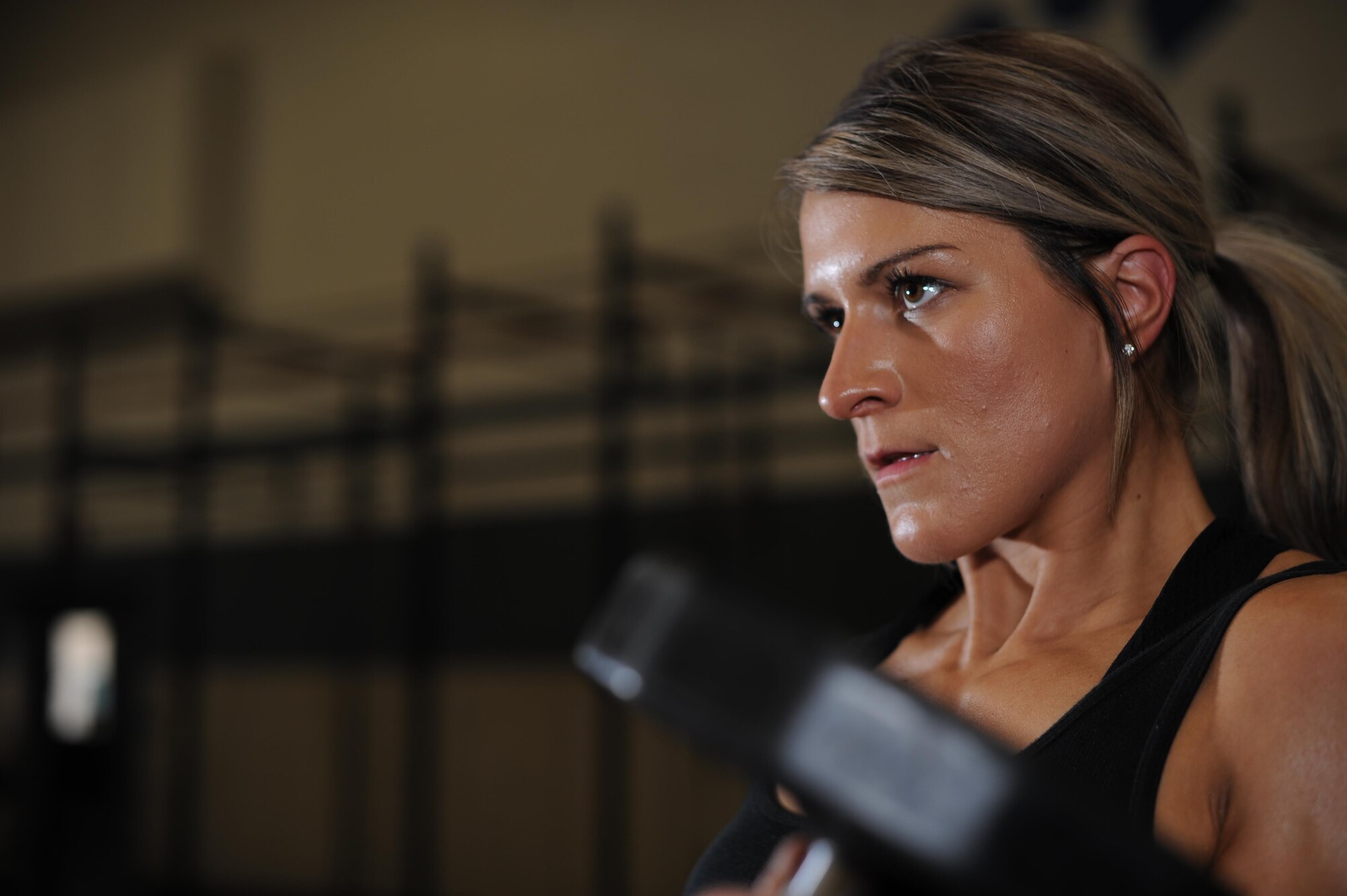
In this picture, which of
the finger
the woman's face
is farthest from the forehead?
the finger

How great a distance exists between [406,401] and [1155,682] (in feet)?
12.2

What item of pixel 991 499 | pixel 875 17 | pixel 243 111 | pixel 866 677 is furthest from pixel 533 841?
pixel 866 677

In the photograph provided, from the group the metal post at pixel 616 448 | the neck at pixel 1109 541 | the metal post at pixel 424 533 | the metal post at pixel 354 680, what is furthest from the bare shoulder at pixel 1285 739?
the metal post at pixel 354 680

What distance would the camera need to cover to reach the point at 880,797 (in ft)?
0.93

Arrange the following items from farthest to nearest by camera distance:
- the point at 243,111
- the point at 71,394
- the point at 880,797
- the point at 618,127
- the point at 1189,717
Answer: the point at 243,111 < the point at 618,127 < the point at 71,394 < the point at 1189,717 < the point at 880,797

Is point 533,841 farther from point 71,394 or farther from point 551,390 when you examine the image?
point 71,394

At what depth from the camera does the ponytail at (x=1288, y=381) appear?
70 cm

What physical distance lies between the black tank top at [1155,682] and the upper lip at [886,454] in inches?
5.3

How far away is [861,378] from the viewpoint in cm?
63

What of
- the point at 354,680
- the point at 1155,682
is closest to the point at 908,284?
the point at 1155,682

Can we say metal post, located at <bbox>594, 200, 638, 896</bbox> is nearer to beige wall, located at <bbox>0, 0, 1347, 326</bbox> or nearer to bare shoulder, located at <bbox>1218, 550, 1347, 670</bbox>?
beige wall, located at <bbox>0, 0, 1347, 326</bbox>

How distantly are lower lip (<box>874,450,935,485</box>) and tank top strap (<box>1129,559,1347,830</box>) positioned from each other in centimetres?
15

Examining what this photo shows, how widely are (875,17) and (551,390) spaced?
1.51 meters

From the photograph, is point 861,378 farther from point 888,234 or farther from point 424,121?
point 424,121
